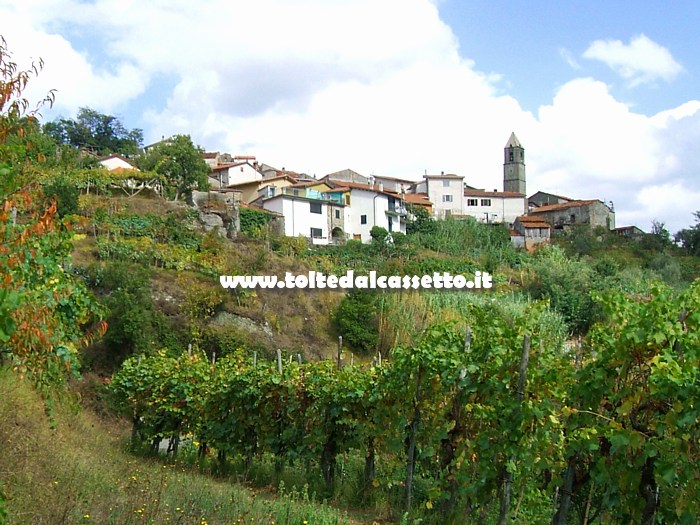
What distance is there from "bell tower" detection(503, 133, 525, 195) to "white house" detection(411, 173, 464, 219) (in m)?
19.9

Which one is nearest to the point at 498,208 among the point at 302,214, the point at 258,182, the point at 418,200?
the point at 418,200

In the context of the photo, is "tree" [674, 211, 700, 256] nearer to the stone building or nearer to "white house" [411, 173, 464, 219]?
the stone building

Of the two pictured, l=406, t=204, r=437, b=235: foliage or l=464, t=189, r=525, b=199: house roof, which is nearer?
l=406, t=204, r=437, b=235: foliage

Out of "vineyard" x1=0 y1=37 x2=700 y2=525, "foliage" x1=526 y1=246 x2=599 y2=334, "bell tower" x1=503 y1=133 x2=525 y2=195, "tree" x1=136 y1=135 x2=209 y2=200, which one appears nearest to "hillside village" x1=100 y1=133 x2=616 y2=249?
"tree" x1=136 y1=135 x2=209 y2=200

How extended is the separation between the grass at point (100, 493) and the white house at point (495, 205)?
59.4 metres

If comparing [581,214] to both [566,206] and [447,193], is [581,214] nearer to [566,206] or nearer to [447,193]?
[566,206]

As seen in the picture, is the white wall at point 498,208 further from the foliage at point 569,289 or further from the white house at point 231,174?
the foliage at point 569,289

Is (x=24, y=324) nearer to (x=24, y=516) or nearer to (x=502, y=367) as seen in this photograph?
(x=24, y=516)

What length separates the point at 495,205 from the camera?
65.1 m

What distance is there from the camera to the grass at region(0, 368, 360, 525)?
15.6ft

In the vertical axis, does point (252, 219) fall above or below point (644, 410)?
above

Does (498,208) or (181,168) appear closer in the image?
(181,168)

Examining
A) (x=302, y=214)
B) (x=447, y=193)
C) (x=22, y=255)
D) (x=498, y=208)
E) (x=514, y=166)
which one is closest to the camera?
(x=22, y=255)

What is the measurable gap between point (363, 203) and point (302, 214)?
24.7 ft
